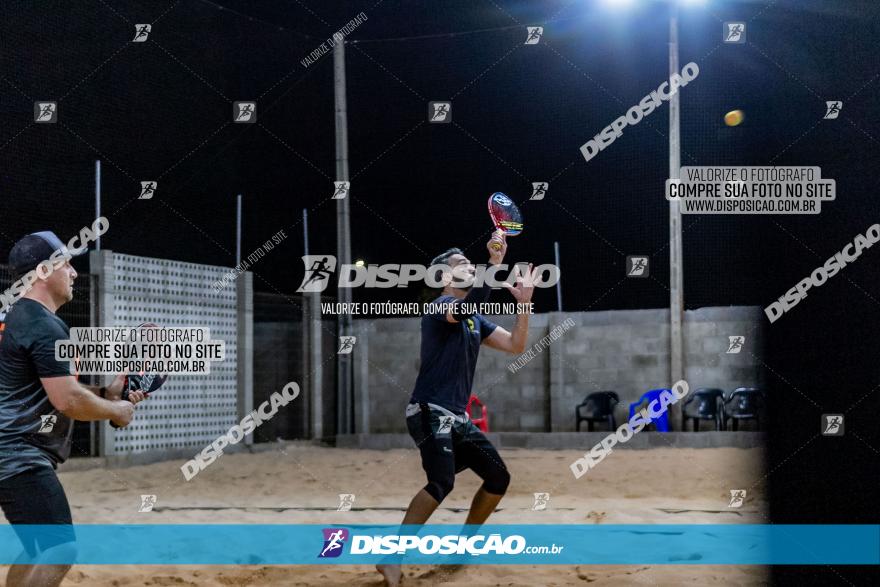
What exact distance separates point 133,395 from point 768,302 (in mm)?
2444

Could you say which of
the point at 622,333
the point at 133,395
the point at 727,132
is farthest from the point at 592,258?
the point at 133,395

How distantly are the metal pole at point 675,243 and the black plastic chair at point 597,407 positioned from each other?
0.78 metres

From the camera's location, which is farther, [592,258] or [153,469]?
[592,258]

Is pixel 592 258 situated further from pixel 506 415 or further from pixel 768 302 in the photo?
pixel 768 302

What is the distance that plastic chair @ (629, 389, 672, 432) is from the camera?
10922mm

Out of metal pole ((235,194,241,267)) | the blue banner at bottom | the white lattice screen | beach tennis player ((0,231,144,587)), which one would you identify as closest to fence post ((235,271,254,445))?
the white lattice screen

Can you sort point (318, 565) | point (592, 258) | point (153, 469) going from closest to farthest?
1. point (318, 565)
2. point (153, 469)
3. point (592, 258)

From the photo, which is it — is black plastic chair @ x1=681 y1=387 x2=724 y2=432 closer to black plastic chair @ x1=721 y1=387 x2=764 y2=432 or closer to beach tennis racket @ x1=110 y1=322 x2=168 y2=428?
black plastic chair @ x1=721 y1=387 x2=764 y2=432

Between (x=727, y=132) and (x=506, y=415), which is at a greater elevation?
(x=727, y=132)

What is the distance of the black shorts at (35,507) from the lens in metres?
3.24

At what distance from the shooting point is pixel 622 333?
37.8ft

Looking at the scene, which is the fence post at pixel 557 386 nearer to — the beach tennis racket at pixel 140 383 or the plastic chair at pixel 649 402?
the plastic chair at pixel 649 402

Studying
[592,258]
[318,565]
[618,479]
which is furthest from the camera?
[592,258]

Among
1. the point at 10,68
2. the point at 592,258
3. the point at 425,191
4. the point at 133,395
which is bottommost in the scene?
the point at 133,395
